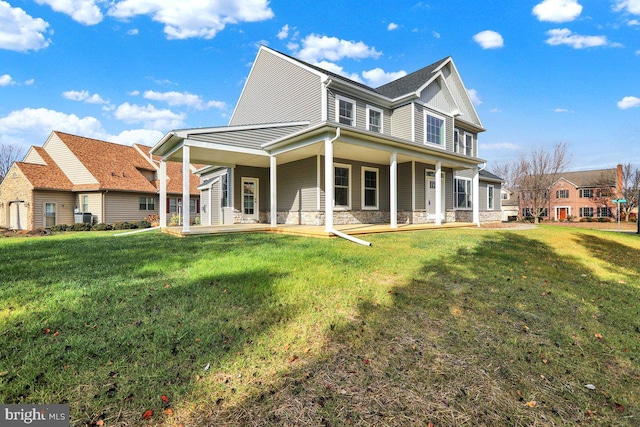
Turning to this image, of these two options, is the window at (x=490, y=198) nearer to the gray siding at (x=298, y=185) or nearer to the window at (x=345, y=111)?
the window at (x=345, y=111)

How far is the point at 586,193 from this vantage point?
3856cm

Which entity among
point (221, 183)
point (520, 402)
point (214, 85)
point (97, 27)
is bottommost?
point (520, 402)

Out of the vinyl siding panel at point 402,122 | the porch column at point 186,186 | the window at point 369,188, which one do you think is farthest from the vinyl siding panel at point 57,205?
the vinyl siding panel at point 402,122

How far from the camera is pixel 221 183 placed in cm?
1455

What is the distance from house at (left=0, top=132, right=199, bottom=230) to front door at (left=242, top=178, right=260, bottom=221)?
7.63m

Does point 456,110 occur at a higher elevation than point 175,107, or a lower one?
lower

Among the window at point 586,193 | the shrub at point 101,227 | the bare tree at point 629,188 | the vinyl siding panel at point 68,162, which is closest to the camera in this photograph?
the shrub at point 101,227

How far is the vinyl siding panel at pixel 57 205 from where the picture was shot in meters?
18.1

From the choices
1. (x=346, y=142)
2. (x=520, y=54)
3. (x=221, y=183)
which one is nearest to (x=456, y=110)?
(x=520, y=54)

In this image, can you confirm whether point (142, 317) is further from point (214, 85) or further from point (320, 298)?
point (214, 85)

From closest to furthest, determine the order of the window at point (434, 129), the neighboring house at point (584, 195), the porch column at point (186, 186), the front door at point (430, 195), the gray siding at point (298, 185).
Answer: the porch column at point (186, 186), the gray siding at point (298, 185), the front door at point (430, 195), the window at point (434, 129), the neighboring house at point (584, 195)

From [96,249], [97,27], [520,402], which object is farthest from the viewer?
[97,27]

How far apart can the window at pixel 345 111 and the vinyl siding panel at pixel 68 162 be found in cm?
1718

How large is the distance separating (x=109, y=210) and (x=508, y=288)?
2278 centimetres
